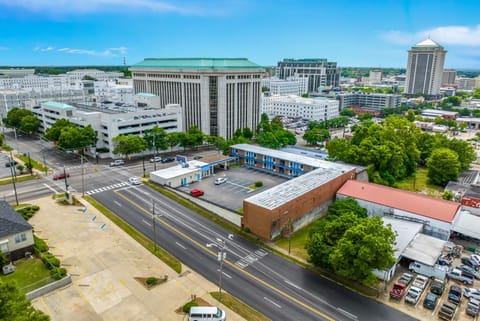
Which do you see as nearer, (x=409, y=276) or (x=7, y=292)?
(x=7, y=292)

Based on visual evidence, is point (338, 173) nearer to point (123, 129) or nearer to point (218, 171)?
point (218, 171)

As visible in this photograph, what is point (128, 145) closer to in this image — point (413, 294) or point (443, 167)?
point (413, 294)

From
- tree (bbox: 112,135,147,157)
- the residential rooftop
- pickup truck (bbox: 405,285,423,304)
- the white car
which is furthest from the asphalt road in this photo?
the residential rooftop

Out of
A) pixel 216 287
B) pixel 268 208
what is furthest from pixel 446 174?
pixel 216 287

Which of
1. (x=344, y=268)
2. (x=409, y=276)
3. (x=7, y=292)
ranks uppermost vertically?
(x=7, y=292)

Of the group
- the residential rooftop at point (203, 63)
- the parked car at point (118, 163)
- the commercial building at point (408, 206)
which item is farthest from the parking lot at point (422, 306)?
the residential rooftop at point (203, 63)

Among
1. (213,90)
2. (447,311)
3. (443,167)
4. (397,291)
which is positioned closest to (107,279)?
(397,291)

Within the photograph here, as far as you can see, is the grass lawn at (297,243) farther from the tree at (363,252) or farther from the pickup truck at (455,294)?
the pickup truck at (455,294)

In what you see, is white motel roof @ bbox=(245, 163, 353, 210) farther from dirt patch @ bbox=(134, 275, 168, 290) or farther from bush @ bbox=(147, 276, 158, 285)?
bush @ bbox=(147, 276, 158, 285)
